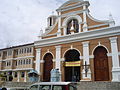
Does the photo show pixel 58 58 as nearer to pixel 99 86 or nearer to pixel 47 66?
pixel 47 66

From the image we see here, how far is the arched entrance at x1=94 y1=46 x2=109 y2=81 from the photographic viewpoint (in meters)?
21.4

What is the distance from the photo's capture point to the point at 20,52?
109ft

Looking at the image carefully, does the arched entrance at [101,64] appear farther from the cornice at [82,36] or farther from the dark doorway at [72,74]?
the dark doorway at [72,74]

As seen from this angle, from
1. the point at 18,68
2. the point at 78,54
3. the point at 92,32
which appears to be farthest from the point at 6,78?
the point at 92,32

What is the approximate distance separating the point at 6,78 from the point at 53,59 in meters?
12.5

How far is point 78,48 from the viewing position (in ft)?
78.7

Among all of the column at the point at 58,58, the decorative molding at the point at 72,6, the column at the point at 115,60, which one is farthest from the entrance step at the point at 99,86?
the decorative molding at the point at 72,6

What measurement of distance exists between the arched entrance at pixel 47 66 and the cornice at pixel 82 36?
2322 millimetres

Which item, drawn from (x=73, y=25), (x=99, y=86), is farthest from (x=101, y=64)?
(x=73, y=25)

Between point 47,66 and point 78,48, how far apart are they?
7.07m

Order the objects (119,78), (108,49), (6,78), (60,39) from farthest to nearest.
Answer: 1. (6,78)
2. (60,39)
3. (108,49)
4. (119,78)

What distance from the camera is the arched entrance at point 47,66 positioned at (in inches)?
1045

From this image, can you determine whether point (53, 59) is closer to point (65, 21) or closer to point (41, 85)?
point (65, 21)

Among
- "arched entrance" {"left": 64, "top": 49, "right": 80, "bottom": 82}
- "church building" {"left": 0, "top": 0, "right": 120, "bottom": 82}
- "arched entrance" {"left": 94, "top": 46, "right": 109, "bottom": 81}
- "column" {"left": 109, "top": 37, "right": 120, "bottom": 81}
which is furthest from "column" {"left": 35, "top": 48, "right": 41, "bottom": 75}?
"column" {"left": 109, "top": 37, "right": 120, "bottom": 81}
